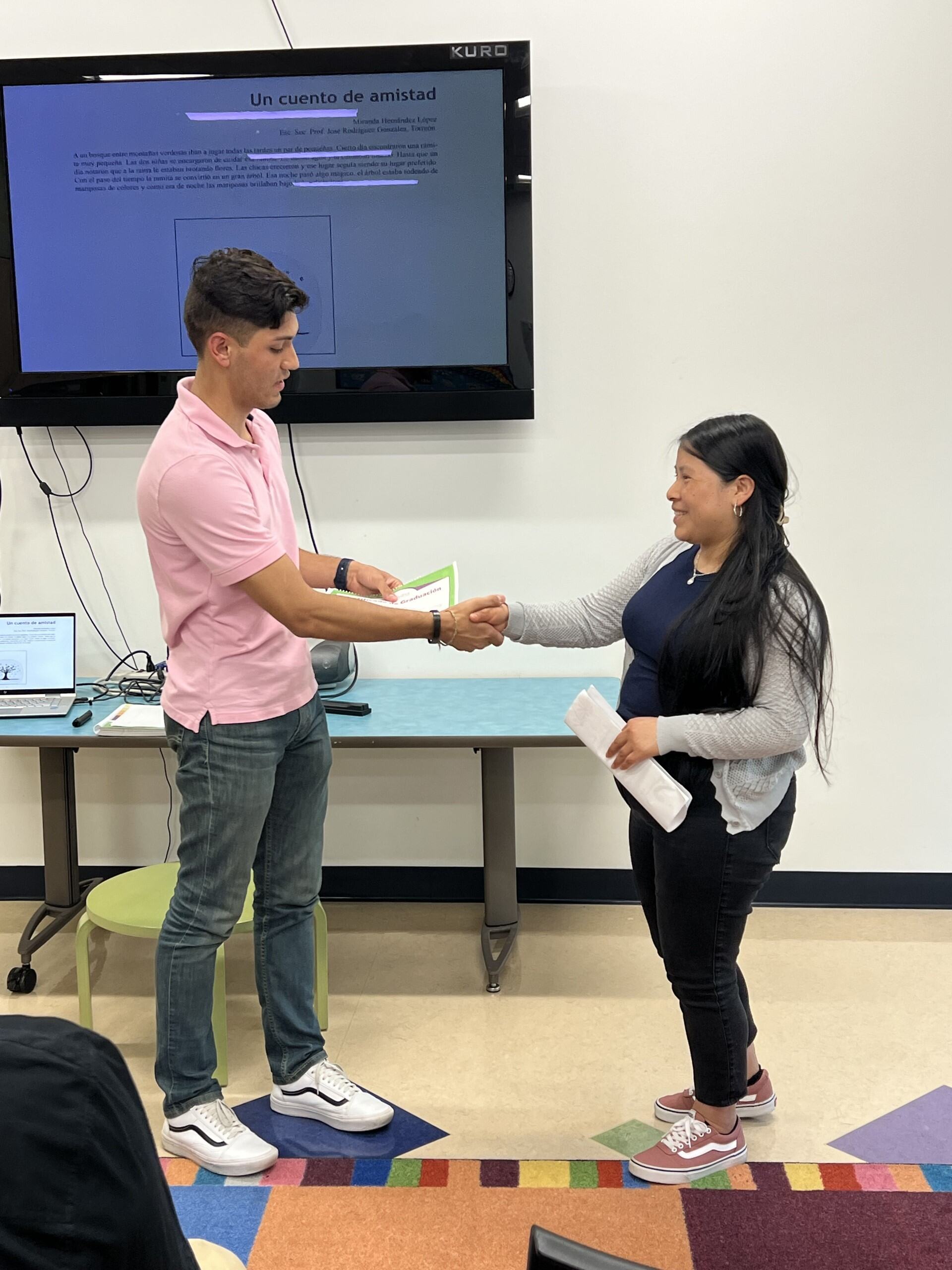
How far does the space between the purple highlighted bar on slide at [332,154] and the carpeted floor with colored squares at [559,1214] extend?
2.41 metres

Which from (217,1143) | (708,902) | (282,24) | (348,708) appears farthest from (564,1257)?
(282,24)

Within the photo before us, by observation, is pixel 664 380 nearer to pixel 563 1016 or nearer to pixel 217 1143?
pixel 563 1016

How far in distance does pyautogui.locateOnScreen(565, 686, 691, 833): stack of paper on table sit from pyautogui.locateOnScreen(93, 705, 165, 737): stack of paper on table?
3.70 feet

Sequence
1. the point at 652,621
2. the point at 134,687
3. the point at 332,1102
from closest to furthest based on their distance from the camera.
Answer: the point at 652,621 < the point at 332,1102 < the point at 134,687

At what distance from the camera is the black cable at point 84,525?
3.29 m

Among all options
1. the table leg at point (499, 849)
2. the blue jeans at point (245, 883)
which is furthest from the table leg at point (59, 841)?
the table leg at point (499, 849)

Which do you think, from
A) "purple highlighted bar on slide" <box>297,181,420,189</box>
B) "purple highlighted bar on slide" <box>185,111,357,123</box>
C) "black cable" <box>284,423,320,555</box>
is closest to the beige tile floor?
"black cable" <box>284,423,320,555</box>

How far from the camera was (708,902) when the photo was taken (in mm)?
1987

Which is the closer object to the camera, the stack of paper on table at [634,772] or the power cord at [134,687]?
the stack of paper on table at [634,772]

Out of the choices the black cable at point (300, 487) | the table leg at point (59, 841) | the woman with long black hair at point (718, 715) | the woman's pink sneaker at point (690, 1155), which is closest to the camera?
the woman with long black hair at point (718, 715)

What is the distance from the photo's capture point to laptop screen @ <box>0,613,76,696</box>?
3.05 m

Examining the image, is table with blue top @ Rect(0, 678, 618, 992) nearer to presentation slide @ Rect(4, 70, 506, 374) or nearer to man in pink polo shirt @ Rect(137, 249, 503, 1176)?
man in pink polo shirt @ Rect(137, 249, 503, 1176)

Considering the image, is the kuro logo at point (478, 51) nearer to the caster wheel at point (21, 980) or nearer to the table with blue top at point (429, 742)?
the table with blue top at point (429, 742)

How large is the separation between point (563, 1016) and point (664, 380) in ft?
5.61
